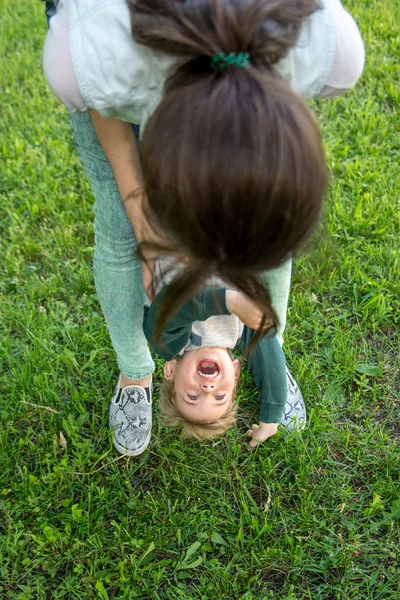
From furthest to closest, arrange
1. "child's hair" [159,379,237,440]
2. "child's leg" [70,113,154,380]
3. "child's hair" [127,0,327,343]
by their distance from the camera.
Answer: "child's hair" [159,379,237,440] < "child's leg" [70,113,154,380] < "child's hair" [127,0,327,343]

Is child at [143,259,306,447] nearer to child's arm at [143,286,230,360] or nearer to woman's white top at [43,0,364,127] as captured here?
child's arm at [143,286,230,360]

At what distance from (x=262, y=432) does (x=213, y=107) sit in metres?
1.25

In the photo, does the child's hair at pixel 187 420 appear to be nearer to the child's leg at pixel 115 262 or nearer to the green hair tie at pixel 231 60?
the child's leg at pixel 115 262

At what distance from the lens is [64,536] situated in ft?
6.11

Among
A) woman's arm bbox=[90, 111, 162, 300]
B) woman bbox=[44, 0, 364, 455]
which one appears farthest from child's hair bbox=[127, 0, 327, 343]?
woman's arm bbox=[90, 111, 162, 300]

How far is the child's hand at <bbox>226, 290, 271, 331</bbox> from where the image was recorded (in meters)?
1.50

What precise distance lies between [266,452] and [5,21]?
3.28 meters

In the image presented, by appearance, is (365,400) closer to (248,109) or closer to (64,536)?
(64,536)

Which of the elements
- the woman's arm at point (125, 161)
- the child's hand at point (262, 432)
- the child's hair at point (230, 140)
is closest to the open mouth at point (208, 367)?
the child's hand at point (262, 432)

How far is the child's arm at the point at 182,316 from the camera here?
150cm

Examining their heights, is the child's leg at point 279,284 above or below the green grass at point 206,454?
above

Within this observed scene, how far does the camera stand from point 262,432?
80.4 inches

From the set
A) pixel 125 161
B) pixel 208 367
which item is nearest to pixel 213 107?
pixel 125 161

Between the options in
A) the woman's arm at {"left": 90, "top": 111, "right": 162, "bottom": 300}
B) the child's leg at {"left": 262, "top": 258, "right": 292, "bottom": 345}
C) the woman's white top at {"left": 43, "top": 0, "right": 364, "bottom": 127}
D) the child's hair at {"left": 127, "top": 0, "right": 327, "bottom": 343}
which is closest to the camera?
the child's hair at {"left": 127, "top": 0, "right": 327, "bottom": 343}
